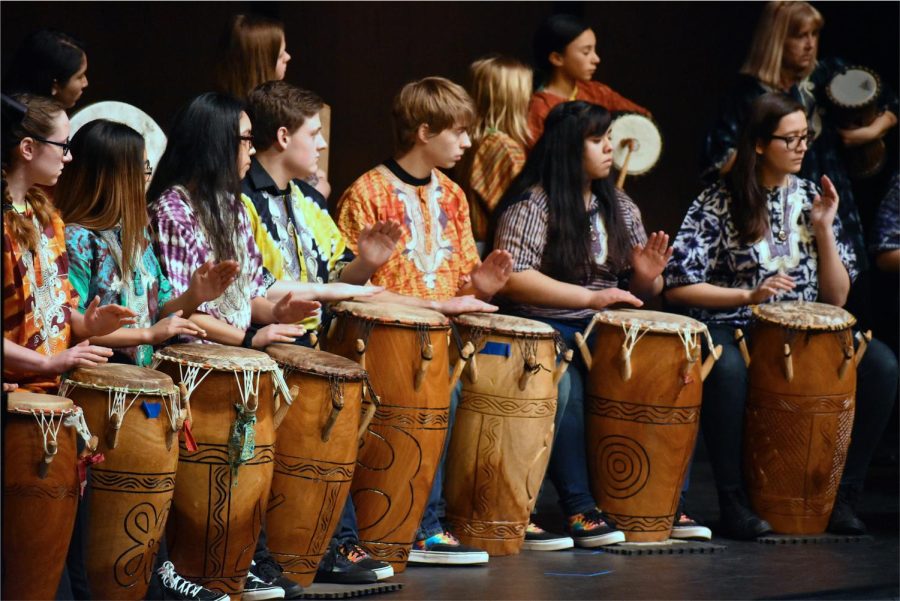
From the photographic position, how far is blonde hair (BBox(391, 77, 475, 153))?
502 centimetres

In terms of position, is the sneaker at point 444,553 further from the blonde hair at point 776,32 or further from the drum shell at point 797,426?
the blonde hair at point 776,32

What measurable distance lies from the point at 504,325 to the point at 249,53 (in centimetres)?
125

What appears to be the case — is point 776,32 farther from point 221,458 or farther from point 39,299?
point 39,299

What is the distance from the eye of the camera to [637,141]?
19.4ft

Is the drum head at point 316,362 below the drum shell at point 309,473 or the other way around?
the other way around

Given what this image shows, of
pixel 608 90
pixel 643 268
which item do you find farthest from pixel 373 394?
pixel 608 90

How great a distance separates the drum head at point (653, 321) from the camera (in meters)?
5.00

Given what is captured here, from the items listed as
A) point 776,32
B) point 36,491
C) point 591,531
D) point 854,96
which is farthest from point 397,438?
point 854,96

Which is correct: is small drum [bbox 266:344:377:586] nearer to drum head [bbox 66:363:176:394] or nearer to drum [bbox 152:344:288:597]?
drum [bbox 152:344:288:597]

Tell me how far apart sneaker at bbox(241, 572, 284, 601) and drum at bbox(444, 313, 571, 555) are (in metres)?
0.88

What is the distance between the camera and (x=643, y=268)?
5320 mm

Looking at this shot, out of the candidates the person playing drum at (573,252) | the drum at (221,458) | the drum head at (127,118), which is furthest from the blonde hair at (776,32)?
the drum at (221,458)

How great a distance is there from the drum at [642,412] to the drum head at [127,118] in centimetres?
150

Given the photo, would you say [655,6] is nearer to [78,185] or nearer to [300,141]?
[300,141]
